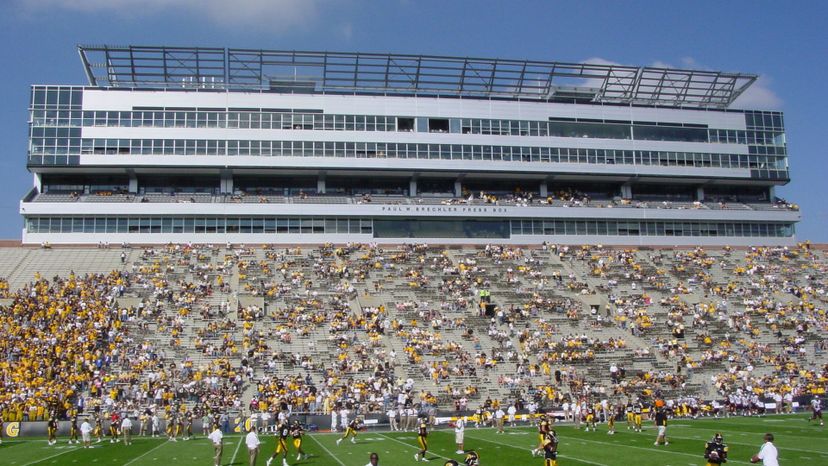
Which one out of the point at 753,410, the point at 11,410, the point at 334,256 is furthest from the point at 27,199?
the point at 753,410

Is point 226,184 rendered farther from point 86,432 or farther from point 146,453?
point 146,453

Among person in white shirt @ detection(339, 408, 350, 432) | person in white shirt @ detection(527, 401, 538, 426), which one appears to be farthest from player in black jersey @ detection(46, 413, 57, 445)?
person in white shirt @ detection(527, 401, 538, 426)

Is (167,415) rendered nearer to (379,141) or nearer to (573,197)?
(379,141)

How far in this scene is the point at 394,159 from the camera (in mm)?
68688

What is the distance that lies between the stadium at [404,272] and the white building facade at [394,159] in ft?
0.78

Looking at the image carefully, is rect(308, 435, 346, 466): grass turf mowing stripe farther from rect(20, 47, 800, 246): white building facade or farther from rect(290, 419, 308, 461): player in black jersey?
rect(20, 47, 800, 246): white building facade

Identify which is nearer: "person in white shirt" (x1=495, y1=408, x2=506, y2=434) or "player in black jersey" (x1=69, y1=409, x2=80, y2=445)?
"player in black jersey" (x1=69, y1=409, x2=80, y2=445)

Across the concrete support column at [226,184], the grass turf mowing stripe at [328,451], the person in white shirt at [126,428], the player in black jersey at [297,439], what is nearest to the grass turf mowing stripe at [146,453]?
the person in white shirt at [126,428]

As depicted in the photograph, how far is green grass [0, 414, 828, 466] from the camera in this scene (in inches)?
1083

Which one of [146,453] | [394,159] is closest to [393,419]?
[146,453]

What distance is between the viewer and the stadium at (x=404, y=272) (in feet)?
131

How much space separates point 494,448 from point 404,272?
96.8ft

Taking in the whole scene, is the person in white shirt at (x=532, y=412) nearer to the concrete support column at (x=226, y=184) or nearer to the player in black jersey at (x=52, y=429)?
the player in black jersey at (x=52, y=429)

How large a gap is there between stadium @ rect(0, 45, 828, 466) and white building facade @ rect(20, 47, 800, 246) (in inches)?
9.4
